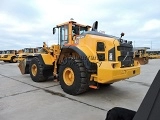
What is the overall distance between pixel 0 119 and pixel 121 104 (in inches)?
112

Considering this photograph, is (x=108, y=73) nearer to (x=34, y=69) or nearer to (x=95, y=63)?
(x=95, y=63)

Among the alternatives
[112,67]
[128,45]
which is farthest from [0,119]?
[128,45]

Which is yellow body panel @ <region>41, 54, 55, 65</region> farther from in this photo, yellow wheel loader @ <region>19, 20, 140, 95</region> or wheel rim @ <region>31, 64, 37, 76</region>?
yellow wheel loader @ <region>19, 20, 140, 95</region>

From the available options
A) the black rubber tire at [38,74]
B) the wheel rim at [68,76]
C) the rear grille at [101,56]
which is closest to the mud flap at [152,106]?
the rear grille at [101,56]

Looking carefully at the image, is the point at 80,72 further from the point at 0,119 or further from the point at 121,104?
the point at 0,119

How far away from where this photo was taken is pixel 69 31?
6.88m

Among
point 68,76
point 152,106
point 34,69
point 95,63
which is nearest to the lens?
point 152,106

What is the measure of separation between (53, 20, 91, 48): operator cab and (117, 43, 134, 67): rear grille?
1.74 metres

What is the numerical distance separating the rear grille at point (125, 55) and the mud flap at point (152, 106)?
13.8ft

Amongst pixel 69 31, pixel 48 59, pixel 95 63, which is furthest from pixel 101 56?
pixel 48 59

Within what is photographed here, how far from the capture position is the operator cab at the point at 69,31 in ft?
22.5

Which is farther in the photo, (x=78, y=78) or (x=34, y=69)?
(x=34, y=69)

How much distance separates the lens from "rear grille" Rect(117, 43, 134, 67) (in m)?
5.78

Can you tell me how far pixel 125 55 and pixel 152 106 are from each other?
4630 mm
